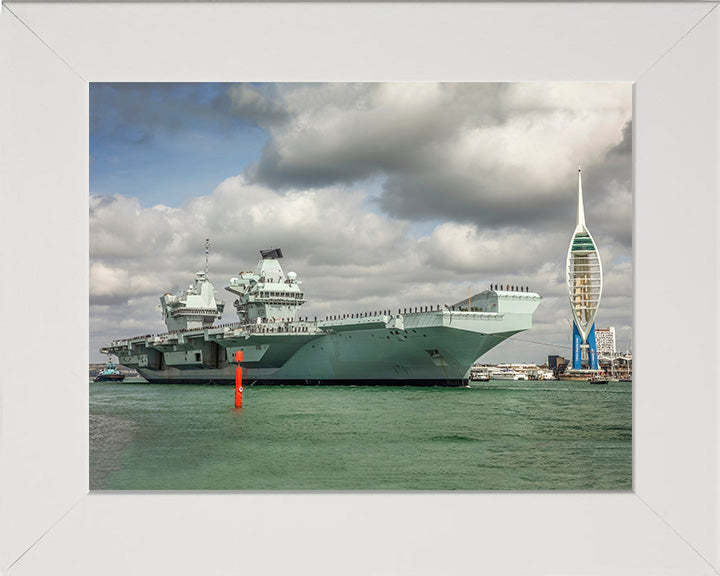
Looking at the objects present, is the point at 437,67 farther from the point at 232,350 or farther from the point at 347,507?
the point at 232,350

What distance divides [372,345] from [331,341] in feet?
4.59

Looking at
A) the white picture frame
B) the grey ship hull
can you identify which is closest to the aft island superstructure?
the grey ship hull

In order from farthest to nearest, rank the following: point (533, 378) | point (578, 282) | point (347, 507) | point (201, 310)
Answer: point (533, 378), point (578, 282), point (201, 310), point (347, 507)

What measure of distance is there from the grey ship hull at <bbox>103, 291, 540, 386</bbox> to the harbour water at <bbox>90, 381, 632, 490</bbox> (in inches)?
26.1

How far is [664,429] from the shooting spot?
8.55ft

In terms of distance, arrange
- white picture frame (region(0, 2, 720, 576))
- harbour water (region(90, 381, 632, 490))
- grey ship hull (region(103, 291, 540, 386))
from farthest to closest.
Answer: grey ship hull (region(103, 291, 540, 386)), harbour water (region(90, 381, 632, 490)), white picture frame (region(0, 2, 720, 576))

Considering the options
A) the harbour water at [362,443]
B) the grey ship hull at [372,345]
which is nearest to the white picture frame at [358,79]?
the harbour water at [362,443]

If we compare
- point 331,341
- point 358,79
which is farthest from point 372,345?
point 358,79

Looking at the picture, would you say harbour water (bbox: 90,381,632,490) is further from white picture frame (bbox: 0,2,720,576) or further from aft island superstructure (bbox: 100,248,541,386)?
white picture frame (bbox: 0,2,720,576)

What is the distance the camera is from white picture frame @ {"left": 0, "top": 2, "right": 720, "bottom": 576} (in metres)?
2.28

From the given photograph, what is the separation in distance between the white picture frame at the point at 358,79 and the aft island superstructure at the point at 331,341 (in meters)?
14.7

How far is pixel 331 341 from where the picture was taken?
19734 millimetres
